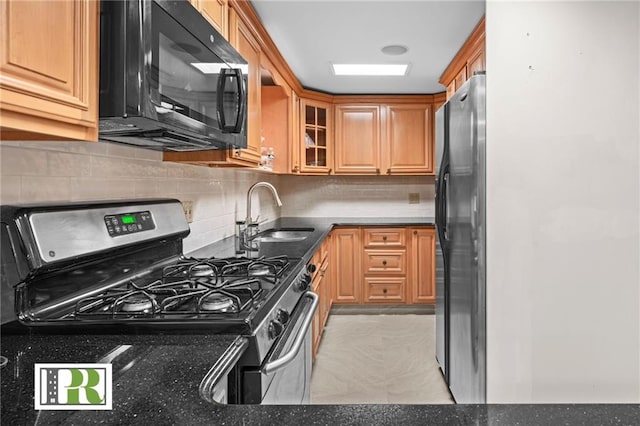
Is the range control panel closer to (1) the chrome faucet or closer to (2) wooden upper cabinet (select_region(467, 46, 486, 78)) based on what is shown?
(1) the chrome faucet

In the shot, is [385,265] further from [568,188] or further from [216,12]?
[216,12]

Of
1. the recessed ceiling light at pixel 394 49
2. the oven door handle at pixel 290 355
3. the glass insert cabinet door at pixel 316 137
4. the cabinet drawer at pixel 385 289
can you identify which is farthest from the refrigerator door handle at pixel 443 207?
the glass insert cabinet door at pixel 316 137

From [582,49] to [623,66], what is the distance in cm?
17

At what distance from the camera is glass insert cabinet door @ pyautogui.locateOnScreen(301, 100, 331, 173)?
4582mm

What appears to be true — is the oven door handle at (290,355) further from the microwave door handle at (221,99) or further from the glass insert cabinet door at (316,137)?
the glass insert cabinet door at (316,137)

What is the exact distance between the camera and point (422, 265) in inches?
180

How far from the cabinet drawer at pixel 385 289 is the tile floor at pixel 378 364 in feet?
1.27

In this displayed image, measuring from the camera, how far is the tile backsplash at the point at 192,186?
1240 millimetres

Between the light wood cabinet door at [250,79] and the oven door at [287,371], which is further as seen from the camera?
the light wood cabinet door at [250,79]

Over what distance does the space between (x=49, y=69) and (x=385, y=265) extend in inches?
157

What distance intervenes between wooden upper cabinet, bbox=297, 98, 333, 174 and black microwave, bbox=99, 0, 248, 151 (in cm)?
264

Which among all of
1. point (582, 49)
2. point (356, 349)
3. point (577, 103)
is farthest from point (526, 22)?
point (356, 349)

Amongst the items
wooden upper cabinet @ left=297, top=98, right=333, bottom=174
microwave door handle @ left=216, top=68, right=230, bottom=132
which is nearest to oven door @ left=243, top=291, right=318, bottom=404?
microwave door handle @ left=216, top=68, right=230, bottom=132

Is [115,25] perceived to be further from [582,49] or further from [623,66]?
[623,66]
